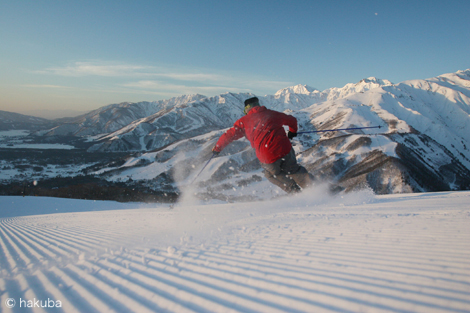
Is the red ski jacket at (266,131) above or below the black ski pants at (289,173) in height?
above

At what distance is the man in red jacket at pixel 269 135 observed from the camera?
6160 mm

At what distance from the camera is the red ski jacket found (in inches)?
241

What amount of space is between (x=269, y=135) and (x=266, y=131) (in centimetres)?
16

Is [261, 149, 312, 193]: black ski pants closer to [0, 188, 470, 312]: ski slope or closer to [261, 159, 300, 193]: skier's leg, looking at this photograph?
[261, 159, 300, 193]: skier's leg

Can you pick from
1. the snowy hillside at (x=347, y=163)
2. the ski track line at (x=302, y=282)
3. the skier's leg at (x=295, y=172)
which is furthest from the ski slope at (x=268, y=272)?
the snowy hillside at (x=347, y=163)

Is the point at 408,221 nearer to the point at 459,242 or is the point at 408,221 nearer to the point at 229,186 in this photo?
the point at 459,242

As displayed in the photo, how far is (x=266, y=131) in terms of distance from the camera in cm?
614

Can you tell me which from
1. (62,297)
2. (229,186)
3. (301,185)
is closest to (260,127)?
(301,185)

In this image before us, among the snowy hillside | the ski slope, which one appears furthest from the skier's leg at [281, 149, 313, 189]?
the snowy hillside

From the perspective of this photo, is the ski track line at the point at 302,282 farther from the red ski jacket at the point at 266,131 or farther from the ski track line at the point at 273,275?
the red ski jacket at the point at 266,131

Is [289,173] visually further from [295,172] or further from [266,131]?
[266,131]

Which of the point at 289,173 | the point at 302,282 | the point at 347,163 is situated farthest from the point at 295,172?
the point at 347,163

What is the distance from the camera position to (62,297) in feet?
7.97

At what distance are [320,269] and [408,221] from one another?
3.28 metres
